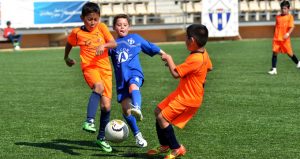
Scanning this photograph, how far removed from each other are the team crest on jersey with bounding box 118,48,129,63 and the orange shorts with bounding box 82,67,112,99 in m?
0.21

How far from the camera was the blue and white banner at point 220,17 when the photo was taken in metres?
33.9

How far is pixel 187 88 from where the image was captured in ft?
23.7

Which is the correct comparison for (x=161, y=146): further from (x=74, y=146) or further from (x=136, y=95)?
(x=74, y=146)

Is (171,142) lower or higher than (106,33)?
lower

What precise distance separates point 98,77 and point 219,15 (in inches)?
1040

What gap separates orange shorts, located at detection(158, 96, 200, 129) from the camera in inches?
283

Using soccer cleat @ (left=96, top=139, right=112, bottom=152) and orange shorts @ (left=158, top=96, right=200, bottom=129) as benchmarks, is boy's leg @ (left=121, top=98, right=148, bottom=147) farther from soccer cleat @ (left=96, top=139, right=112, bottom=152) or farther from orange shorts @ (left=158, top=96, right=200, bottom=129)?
orange shorts @ (left=158, top=96, right=200, bottom=129)

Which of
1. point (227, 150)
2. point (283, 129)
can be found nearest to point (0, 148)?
point (227, 150)

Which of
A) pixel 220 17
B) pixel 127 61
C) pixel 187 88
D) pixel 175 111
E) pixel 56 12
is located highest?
pixel 127 61

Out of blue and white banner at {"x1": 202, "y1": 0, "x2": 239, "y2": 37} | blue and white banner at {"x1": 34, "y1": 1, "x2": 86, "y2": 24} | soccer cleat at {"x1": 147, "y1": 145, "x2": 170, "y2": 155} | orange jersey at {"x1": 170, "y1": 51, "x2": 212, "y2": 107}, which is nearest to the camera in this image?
orange jersey at {"x1": 170, "y1": 51, "x2": 212, "y2": 107}

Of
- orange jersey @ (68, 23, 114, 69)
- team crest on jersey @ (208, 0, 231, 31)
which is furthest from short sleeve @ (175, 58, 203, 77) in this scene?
team crest on jersey @ (208, 0, 231, 31)

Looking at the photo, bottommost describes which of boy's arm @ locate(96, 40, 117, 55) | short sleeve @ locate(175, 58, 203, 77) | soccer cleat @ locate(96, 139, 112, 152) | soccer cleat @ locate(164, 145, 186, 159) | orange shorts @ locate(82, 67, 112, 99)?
soccer cleat @ locate(96, 139, 112, 152)

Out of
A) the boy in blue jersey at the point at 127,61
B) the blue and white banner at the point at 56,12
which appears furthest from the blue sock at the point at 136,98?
the blue and white banner at the point at 56,12

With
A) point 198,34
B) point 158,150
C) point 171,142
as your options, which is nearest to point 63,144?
point 158,150
